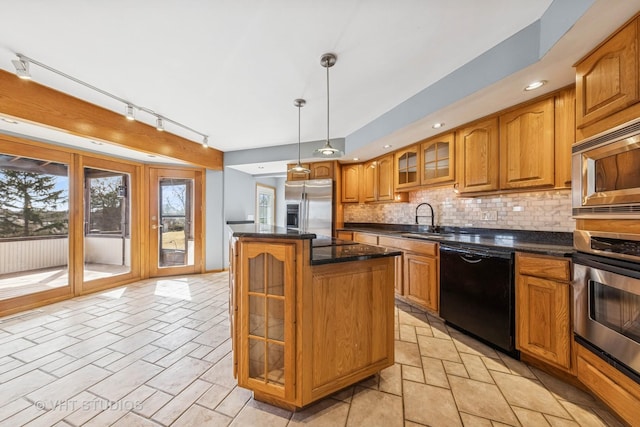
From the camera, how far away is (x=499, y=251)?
2004 mm

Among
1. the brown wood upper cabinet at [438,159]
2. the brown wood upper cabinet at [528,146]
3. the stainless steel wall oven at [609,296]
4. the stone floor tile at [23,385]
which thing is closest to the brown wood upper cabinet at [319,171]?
the brown wood upper cabinet at [438,159]

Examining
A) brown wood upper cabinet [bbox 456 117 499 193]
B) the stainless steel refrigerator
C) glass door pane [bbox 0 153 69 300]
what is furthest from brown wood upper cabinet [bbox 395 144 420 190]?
glass door pane [bbox 0 153 69 300]

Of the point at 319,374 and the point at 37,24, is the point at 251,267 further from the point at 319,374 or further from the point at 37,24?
the point at 37,24

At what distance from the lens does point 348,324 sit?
1.54 metres

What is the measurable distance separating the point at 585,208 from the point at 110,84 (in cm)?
394

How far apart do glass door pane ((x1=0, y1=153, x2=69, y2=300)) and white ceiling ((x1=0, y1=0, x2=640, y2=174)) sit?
1390 mm

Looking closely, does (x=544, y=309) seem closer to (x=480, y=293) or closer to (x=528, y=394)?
(x=480, y=293)

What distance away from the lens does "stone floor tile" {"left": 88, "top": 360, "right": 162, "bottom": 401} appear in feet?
5.23

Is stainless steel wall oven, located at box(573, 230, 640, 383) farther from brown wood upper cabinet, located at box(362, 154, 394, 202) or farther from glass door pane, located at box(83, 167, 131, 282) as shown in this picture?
glass door pane, located at box(83, 167, 131, 282)

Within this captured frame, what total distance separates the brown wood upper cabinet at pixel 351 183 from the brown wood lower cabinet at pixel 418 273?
130 cm

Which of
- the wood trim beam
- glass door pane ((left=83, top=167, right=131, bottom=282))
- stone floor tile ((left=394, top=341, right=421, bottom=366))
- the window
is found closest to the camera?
stone floor tile ((left=394, top=341, right=421, bottom=366))

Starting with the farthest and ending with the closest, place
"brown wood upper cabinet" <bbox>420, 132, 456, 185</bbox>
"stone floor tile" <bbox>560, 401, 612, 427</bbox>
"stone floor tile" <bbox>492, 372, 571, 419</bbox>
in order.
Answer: "brown wood upper cabinet" <bbox>420, 132, 456, 185</bbox> < "stone floor tile" <bbox>492, 372, 571, 419</bbox> < "stone floor tile" <bbox>560, 401, 612, 427</bbox>

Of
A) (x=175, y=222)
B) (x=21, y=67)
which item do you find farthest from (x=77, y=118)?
(x=175, y=222)

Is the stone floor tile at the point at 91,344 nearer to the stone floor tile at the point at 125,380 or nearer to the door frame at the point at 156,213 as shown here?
the stone floor tile at the point at 125,380
